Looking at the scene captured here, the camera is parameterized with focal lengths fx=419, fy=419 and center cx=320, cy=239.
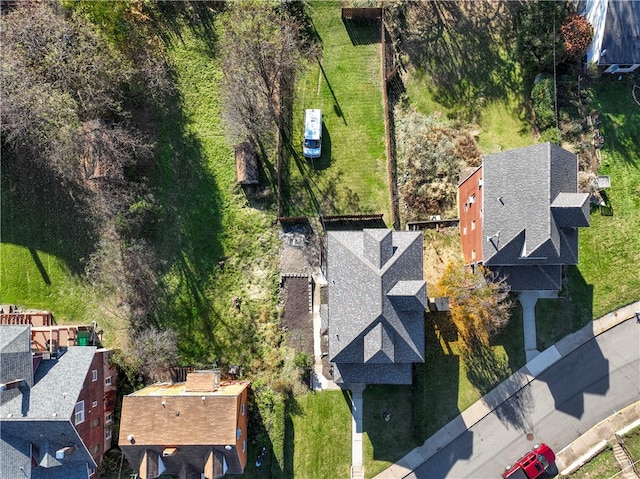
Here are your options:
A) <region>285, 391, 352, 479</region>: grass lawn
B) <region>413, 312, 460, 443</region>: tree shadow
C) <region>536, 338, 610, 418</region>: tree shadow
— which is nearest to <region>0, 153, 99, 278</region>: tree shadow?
<region>285, 391, 352, 479</region>: grass lawn

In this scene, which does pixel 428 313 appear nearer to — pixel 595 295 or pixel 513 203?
pixel 513 203

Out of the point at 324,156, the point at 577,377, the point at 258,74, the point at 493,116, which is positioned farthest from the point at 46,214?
the point at 577,377

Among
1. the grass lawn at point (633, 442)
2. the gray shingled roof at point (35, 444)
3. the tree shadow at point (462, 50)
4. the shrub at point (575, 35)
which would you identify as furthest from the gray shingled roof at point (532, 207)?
the gray shingled roof at point (35, 444)

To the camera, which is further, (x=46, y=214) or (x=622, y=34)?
(x=46, y=214)

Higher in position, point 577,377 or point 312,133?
point 312,133

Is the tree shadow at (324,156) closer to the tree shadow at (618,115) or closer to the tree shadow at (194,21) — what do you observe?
the tree shadow at (194,21)

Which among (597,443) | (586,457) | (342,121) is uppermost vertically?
(342,121)

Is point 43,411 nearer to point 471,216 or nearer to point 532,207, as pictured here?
point 471,216
